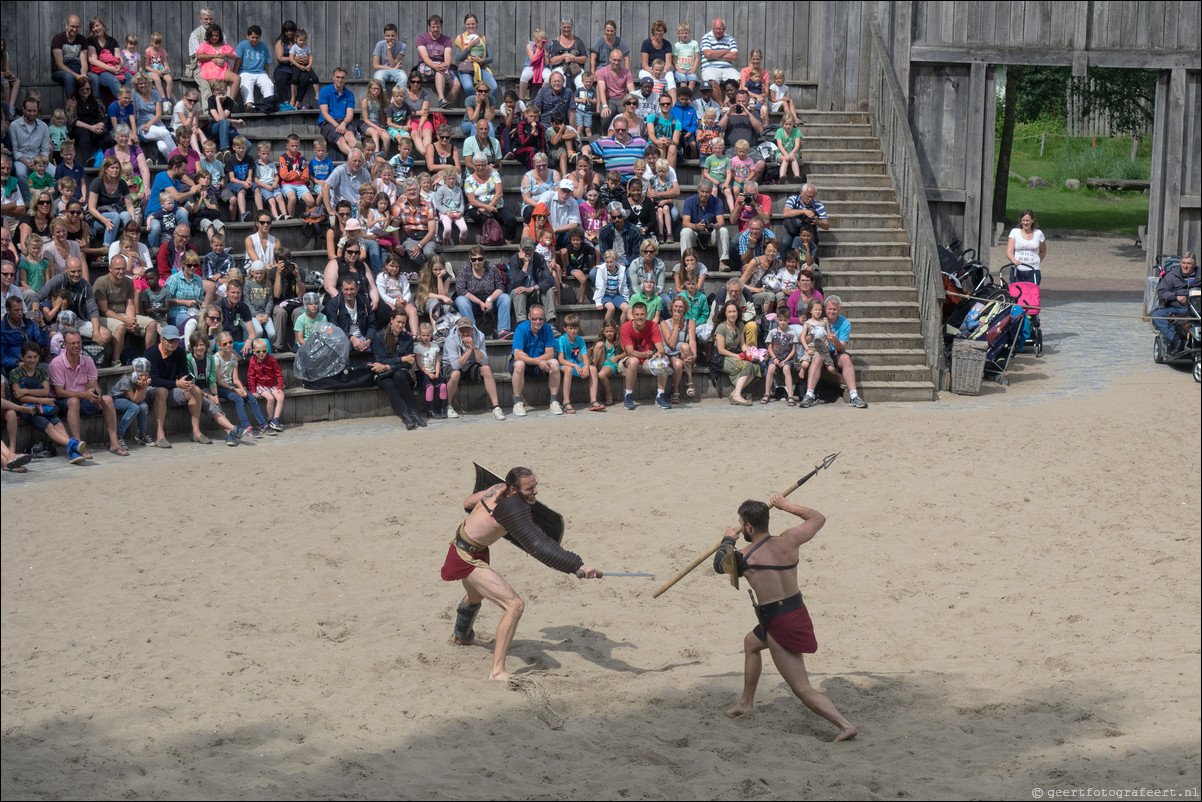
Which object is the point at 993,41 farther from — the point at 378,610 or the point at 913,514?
the point at 378,610

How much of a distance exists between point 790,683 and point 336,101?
1109cm

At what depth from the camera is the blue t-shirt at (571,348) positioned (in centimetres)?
1435

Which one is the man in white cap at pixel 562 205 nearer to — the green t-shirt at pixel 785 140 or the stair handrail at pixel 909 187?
the green t-shirt at pixel 785 140

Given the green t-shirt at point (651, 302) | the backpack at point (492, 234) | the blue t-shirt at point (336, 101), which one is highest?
the blue t-shirt at point (336, 101)

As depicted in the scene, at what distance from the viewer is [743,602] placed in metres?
Answer: 9.63

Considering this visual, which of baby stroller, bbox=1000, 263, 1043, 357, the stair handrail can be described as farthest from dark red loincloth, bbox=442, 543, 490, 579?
baby stroller, bbox=1000, 263, 1043, 357

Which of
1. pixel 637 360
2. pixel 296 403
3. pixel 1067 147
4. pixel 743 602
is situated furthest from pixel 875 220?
pixel 1067 147

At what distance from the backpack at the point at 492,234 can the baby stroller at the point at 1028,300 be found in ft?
19.4

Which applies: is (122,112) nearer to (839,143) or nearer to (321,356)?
(321,356)

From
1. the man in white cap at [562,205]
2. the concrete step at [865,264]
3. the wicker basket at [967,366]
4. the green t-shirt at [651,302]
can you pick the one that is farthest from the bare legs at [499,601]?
the concrete step at [865,264]

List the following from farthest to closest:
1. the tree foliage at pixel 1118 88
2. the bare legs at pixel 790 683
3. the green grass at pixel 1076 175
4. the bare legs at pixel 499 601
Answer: the green grass at pixel 1076 175, the tree foliage at pixel 1118 88, the bare legs at pixel 499 601, the bare legs at pixel 790 683

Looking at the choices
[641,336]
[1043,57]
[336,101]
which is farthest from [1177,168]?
[336,101]

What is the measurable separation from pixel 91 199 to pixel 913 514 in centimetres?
882

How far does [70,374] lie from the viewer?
40.4ft
